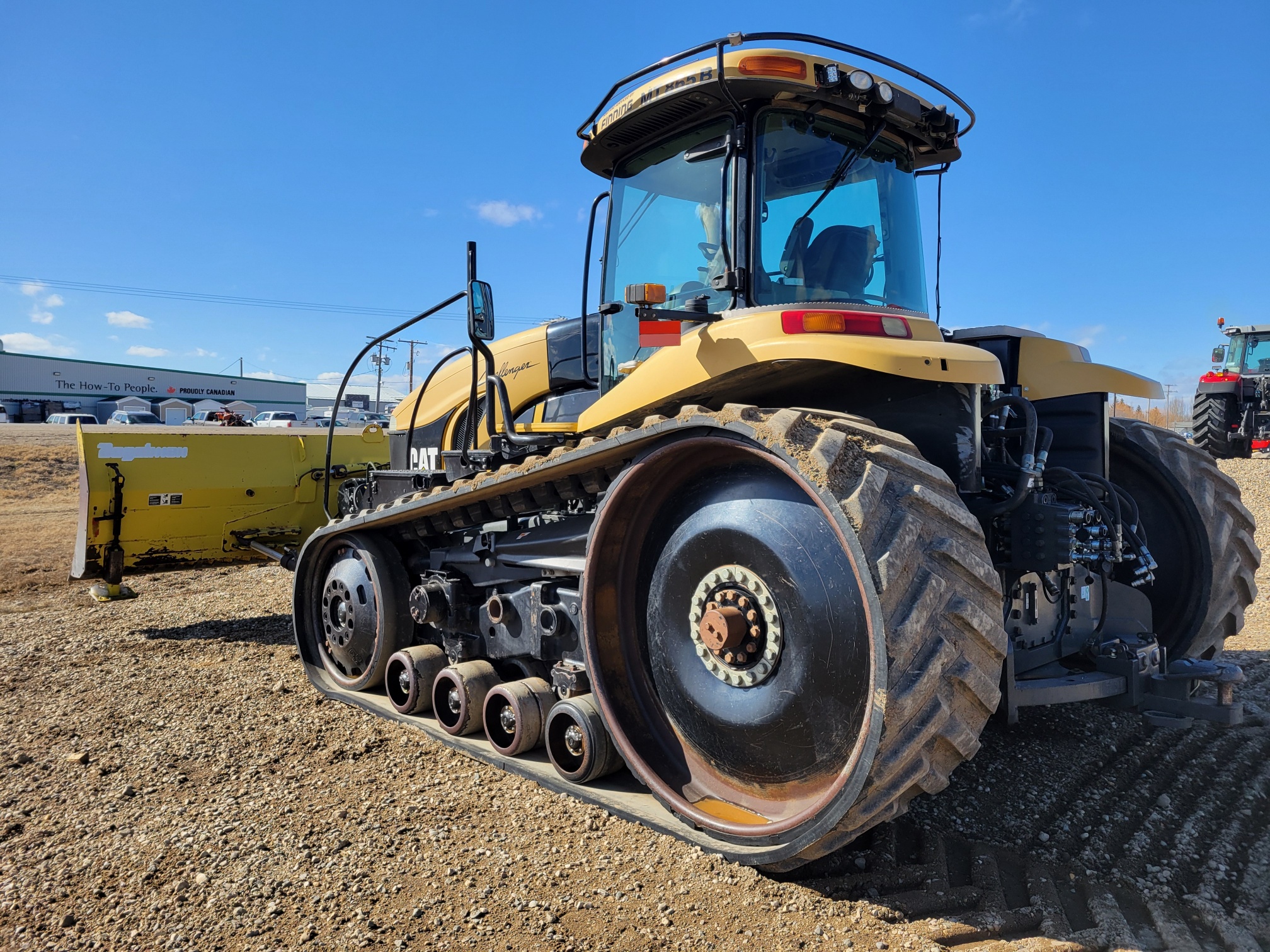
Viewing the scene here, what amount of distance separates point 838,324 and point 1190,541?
2.77 m

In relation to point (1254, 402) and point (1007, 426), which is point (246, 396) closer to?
point (1254, 402)

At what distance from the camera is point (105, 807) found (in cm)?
365

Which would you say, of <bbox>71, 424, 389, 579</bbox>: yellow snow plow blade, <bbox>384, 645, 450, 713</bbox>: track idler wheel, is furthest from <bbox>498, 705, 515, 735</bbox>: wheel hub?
<bbox>71, 424, 389, 579</bbox>: yellow snow plow blade

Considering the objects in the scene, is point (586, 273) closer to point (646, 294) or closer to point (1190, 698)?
point (646, 294)

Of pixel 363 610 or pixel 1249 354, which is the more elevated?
pixel 1249 354

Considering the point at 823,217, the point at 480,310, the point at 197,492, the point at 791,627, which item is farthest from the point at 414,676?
the point at 197,492

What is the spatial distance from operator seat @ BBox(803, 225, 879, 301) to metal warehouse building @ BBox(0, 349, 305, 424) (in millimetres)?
46184

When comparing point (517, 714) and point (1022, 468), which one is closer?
point (1022, 468)

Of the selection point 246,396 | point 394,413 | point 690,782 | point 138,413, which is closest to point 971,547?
point 690,782

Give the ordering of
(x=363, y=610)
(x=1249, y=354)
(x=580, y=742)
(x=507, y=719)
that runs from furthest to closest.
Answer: (x=1249, y=354) → (x=363, y=610) → (x=507, y=719) → (x=580, y=742)

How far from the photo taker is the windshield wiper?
11.4 ft

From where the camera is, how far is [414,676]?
465 cm

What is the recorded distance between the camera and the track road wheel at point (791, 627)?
251 centimetres

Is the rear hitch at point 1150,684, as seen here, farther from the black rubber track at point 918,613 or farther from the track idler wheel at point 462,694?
the track idler wheel at point 462,694
